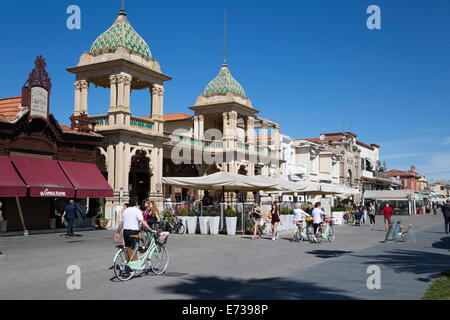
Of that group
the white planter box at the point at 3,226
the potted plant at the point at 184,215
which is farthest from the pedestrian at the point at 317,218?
the white planter box at the point at 3,226

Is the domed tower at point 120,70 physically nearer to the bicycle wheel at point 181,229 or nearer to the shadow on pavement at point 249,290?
the bicycle wheel at point 181,229

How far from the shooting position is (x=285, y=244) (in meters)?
18.6

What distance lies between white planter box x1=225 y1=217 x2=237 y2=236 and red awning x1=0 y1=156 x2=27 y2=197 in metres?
9.27

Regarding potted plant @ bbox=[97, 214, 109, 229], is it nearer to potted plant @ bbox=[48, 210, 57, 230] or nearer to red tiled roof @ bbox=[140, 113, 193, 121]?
potted plant @ bbox=[48, 210, 57, 230]

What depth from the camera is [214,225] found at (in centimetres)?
2334

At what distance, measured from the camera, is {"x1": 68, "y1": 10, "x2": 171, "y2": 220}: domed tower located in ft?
86.6

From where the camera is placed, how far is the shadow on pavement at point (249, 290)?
817 centimetres

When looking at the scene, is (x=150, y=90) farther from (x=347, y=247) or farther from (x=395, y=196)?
(x=395, y=196)

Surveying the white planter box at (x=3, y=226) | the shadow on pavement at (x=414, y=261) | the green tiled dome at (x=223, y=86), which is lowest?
the shadow on pavement at (x=414, y=261)

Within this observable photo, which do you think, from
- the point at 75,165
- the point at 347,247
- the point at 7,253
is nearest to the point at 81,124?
the point at 75,165

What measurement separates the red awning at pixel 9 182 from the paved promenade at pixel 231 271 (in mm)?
2693

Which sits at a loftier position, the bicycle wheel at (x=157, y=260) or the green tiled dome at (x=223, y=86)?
the green tiled dome at (x=223, y=86)

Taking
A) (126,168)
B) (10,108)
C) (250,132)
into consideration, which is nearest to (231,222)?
(126,168)

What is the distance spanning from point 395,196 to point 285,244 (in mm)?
53406
